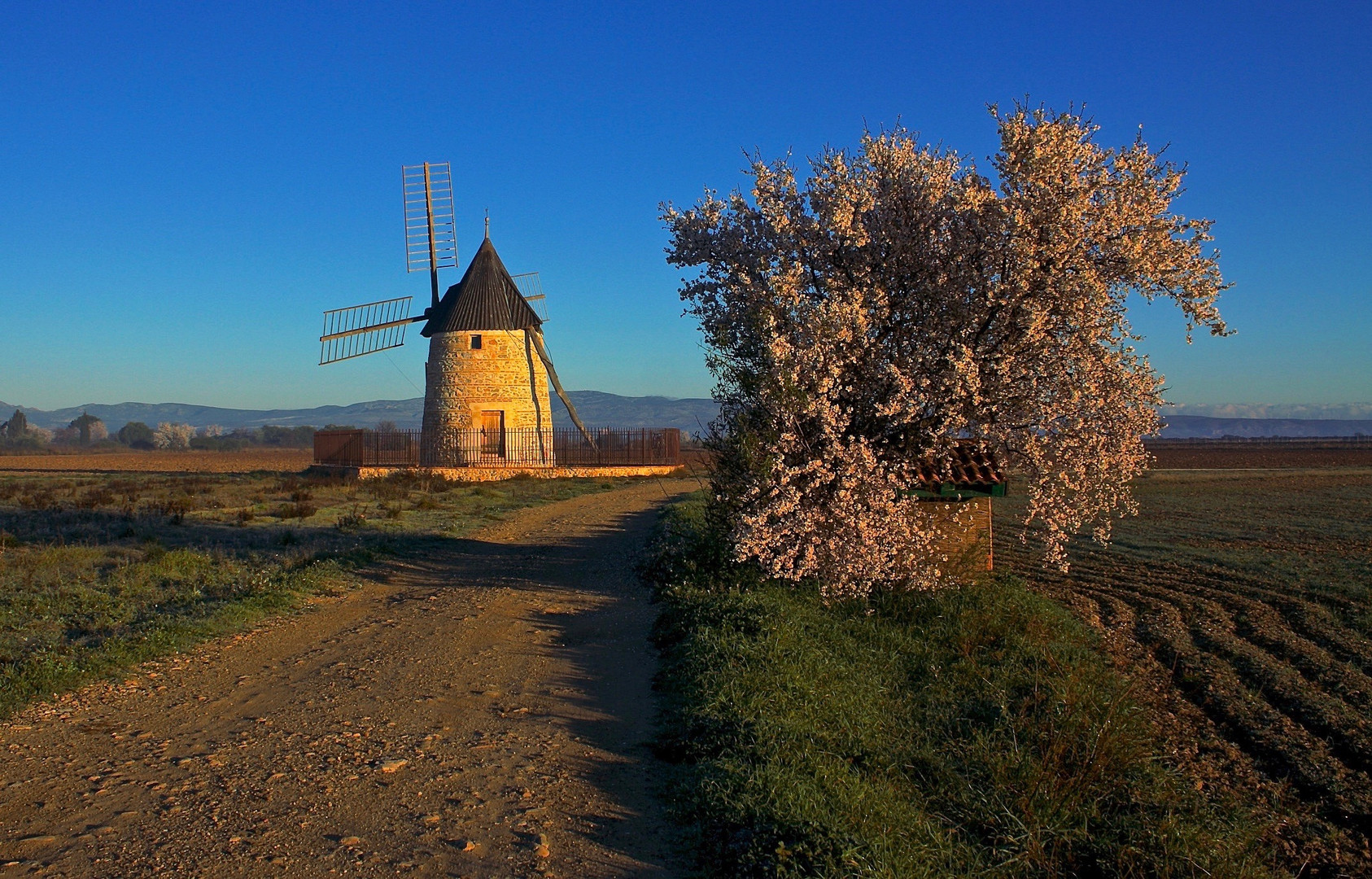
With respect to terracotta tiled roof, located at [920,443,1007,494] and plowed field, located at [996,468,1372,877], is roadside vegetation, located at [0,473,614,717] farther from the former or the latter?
plowed field, located at [996,468,1372,877]

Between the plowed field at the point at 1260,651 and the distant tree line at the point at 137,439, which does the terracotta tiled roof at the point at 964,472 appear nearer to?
the plowed field at the point at 1260,651

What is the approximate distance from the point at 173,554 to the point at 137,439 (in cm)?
12690

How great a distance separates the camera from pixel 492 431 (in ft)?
115

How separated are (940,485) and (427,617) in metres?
5.98

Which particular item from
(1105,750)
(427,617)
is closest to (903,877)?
Answer: (1105,750)

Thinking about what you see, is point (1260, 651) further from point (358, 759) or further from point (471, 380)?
point (471, 380)

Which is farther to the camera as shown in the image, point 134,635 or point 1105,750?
point 134,635

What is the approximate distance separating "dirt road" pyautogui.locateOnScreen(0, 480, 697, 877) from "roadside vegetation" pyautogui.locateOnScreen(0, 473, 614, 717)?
2.06 feet

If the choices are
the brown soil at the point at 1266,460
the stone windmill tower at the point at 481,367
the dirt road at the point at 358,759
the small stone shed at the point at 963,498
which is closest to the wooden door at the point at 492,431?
the stone windmill tower at the point at 481,367

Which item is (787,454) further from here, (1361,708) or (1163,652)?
(1361,708)

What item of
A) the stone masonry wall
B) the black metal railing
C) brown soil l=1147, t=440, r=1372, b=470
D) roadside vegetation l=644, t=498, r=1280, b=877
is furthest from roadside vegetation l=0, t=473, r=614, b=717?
brown soil l=1147, t=440, r=1372, b=470

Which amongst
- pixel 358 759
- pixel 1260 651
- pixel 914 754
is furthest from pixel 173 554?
pixel 1260 651

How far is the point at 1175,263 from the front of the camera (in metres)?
9.55

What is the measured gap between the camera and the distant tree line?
108 metres
